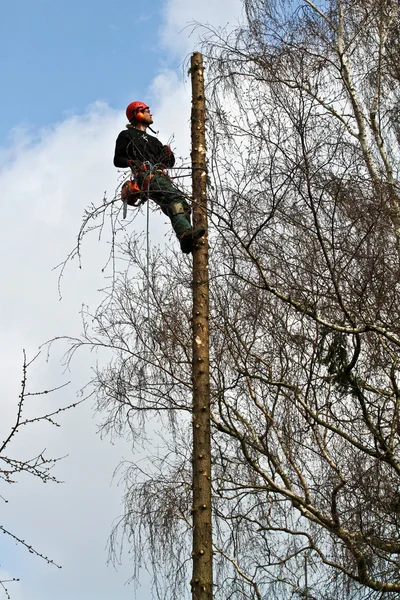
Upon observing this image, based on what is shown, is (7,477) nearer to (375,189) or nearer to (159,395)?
(159,395)

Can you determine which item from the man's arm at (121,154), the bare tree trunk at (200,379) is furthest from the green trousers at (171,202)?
the man's arm at (121,154)

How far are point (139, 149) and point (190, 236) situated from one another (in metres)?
0.88

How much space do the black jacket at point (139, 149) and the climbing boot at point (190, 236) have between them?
1.67ft

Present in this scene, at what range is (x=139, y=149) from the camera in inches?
242

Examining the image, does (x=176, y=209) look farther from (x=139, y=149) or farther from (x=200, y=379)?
(x=200, y=379)

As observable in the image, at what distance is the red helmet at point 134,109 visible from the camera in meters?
6.68

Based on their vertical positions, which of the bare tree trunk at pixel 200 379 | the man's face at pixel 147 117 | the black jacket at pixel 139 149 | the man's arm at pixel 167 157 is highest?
the man's face at pixel 147 117

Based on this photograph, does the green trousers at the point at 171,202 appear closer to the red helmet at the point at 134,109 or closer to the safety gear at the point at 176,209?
the safety gear at the point at 176,209

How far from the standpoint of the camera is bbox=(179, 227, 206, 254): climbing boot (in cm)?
568

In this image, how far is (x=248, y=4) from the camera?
8.70 metres

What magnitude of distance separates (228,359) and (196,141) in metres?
2.05

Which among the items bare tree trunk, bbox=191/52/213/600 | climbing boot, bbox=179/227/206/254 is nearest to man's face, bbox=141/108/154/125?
bare tree trunk, bbox=191/52/213/600

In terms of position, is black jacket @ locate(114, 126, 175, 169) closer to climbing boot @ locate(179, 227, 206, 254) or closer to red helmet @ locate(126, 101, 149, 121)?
red helmet @ locate(126, 101, 149, 121)

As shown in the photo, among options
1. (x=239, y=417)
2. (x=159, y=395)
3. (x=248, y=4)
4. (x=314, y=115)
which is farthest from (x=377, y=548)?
(x=248, y=4)
